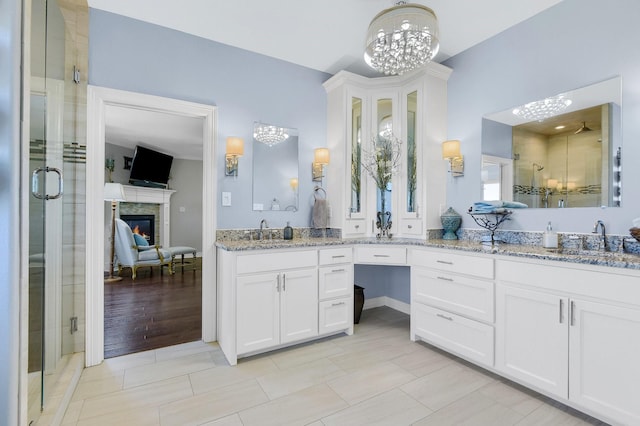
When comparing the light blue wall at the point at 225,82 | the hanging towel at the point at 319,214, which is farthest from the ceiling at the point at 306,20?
the hanging towel at the point at 319,214

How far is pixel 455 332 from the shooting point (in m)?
2.26

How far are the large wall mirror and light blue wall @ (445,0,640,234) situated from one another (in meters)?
0.06

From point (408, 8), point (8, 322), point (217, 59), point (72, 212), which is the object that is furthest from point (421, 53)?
point (72, 212)

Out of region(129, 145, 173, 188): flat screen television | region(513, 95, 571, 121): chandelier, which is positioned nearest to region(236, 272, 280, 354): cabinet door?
region(513, 95, 571, 121): chandelier

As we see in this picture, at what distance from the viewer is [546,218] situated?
233cm

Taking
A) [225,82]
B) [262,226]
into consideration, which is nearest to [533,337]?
[262,226]

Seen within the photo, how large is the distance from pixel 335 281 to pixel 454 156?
1.63 m

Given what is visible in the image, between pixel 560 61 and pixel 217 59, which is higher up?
pixel 217 59

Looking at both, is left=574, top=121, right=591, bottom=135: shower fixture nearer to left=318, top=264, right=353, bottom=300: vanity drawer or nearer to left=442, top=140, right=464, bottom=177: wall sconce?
left=442, top=140, right=464, bottom=177: wall sconce

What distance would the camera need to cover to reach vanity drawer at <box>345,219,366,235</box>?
10.2 feet

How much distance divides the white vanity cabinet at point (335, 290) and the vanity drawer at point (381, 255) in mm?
102

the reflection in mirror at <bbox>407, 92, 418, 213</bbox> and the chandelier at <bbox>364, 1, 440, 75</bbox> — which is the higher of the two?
the chandelier at <bbox>364, 1, 440, 75</bbox>

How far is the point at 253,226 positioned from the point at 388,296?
1.84 metres

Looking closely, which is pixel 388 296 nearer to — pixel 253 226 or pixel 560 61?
pixel 253 226
